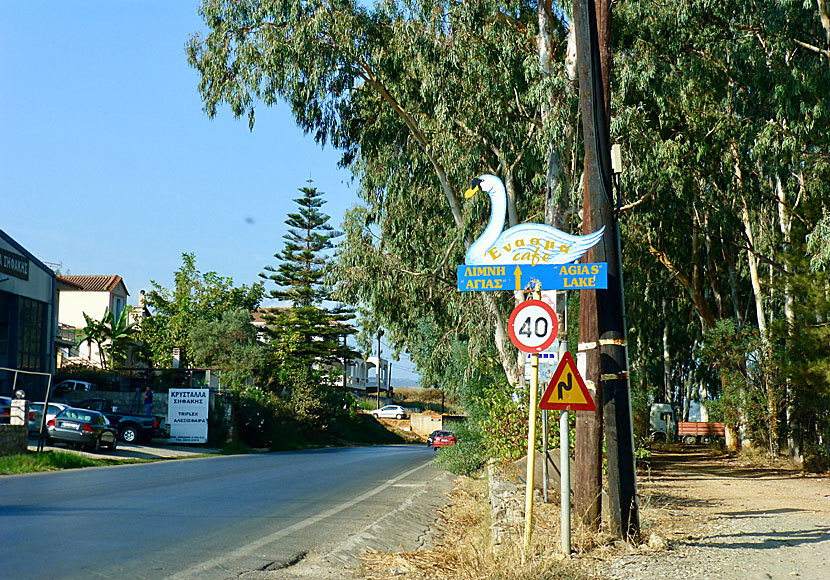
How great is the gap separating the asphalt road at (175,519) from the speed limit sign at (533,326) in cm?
330

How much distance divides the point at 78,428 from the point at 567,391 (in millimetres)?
22665

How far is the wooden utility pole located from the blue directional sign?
20cm

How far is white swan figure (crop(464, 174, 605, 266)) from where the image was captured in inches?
407

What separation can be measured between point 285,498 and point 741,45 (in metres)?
14.6

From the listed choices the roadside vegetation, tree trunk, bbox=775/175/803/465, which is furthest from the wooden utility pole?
the roadside vegetation

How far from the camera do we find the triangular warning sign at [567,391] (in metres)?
9.02

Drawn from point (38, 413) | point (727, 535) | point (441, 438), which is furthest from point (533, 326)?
point (441, 438)

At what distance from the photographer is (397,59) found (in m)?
22.0

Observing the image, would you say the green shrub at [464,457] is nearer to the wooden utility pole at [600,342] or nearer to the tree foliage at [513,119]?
the tree foliage at [513,119]

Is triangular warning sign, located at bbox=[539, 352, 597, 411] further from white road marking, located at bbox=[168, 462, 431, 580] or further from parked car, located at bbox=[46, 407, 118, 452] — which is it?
parked car, located at bbox=[46, 407, 118, 452]

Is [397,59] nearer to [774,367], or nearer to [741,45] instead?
[741,45]

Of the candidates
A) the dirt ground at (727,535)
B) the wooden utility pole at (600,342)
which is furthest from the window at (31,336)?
the wooden utility pole at (600,342)

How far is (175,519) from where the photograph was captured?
39.2 ft

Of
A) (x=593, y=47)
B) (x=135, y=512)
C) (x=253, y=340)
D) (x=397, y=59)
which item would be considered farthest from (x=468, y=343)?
(x=253, y=340)
